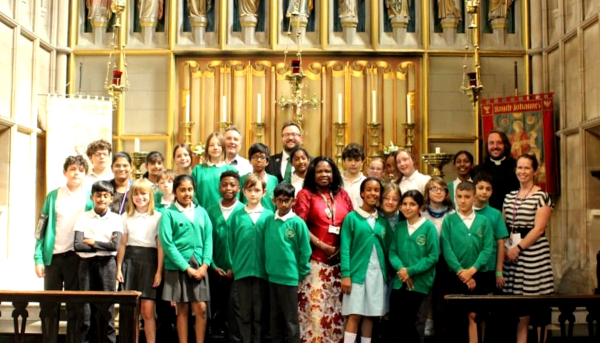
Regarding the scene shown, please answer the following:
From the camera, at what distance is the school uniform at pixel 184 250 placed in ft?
16.2

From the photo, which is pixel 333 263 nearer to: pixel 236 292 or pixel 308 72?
pixel 236 292

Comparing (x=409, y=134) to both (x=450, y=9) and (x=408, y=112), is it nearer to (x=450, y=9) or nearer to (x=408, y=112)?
(x=408, y=112)

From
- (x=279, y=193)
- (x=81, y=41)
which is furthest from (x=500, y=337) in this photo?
(x=81, y=41)

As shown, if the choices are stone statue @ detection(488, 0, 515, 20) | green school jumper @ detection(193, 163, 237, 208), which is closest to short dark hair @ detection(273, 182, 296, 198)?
green school jumper @ detection(193, 163, 237, 208)

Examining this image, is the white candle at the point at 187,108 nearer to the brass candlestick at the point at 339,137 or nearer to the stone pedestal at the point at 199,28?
the stone pedestal at the point at 199,28

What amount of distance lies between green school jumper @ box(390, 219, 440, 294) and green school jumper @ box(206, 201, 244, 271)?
3.61 feet

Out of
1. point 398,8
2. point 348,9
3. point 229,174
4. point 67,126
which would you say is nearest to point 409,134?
point 398,8

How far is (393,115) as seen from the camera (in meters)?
8.76

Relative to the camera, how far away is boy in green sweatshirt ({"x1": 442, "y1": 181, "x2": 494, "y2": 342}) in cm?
495

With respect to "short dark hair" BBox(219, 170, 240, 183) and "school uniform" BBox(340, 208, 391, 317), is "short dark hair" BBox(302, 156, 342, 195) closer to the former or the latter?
"school uniform" BBox(340, 208, 391, 317)

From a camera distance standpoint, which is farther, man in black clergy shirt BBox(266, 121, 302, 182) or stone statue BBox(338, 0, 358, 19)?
stone statue BBox(338, 0, 358, 19)

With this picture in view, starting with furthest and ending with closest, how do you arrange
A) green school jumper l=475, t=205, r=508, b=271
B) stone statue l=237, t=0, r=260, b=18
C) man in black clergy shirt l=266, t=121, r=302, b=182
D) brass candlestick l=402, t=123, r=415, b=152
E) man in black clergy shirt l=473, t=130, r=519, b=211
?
1. stone statue l=237, t=0, r=260, b=18
2. brass candlestick l=402, t=123, r=415, b=152
3. man in black clergy shirt l=266, t=121, r=302, b=182
4. man in black clergy shirt l=473, t=130, r=519, b=211
5. green school jumper l=475, t=205, r=508, b=271

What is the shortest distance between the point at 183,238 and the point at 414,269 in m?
1.47

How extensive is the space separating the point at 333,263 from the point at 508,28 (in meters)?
4.87
